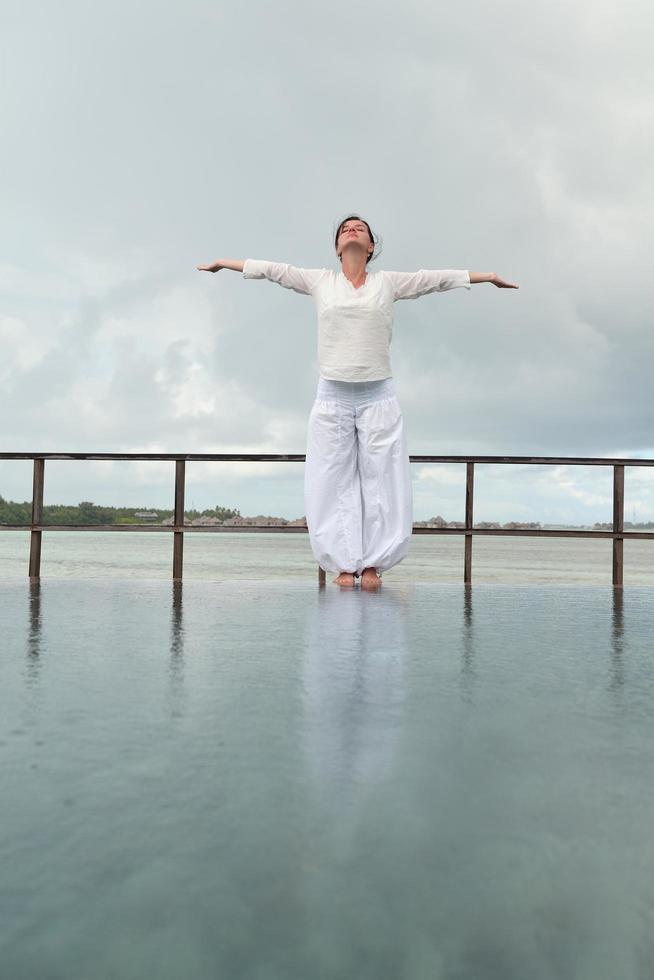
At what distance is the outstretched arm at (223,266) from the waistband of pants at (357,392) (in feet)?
2.24

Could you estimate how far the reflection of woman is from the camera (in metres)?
3.91

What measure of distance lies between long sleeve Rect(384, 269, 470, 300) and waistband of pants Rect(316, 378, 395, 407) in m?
0.45

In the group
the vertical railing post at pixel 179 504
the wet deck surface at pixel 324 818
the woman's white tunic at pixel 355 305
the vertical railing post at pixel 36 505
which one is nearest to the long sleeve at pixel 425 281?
the woman's white tunic at pixel 355 305

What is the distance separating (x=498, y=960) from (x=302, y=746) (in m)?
0.50

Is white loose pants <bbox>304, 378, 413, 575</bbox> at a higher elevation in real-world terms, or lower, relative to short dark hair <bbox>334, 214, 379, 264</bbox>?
lower

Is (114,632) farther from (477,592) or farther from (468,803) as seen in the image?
(477,592)

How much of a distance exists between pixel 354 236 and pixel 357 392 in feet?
2.50

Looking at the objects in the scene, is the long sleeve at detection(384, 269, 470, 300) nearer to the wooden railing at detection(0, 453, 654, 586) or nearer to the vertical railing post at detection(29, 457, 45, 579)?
the wooden railing at detection(0, 453, 654, 586)

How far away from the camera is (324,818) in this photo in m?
0.80

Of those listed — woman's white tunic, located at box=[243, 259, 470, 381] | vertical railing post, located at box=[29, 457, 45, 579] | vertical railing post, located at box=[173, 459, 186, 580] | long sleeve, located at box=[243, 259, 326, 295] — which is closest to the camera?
woman's white tunic, located at box=[243, 259, 470, 381]

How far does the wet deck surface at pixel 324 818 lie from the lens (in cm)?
59

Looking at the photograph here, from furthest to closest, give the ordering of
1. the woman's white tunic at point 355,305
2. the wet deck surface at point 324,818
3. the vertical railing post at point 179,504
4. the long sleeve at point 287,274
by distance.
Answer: the vertical railing post at point 179,504, the long sleeve at point 287,274, the woman's white tunic at point 355,305, the wet deck surface at point 324,818

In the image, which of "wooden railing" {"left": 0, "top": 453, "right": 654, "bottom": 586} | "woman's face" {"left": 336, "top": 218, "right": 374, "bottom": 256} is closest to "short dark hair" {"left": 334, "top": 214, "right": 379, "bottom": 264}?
"woman's face" {"left": 336, "top": 218, "right": 374, "bottom": 256}

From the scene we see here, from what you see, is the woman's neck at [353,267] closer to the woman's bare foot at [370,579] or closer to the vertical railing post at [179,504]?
the woman's bare foot at [370,579]
